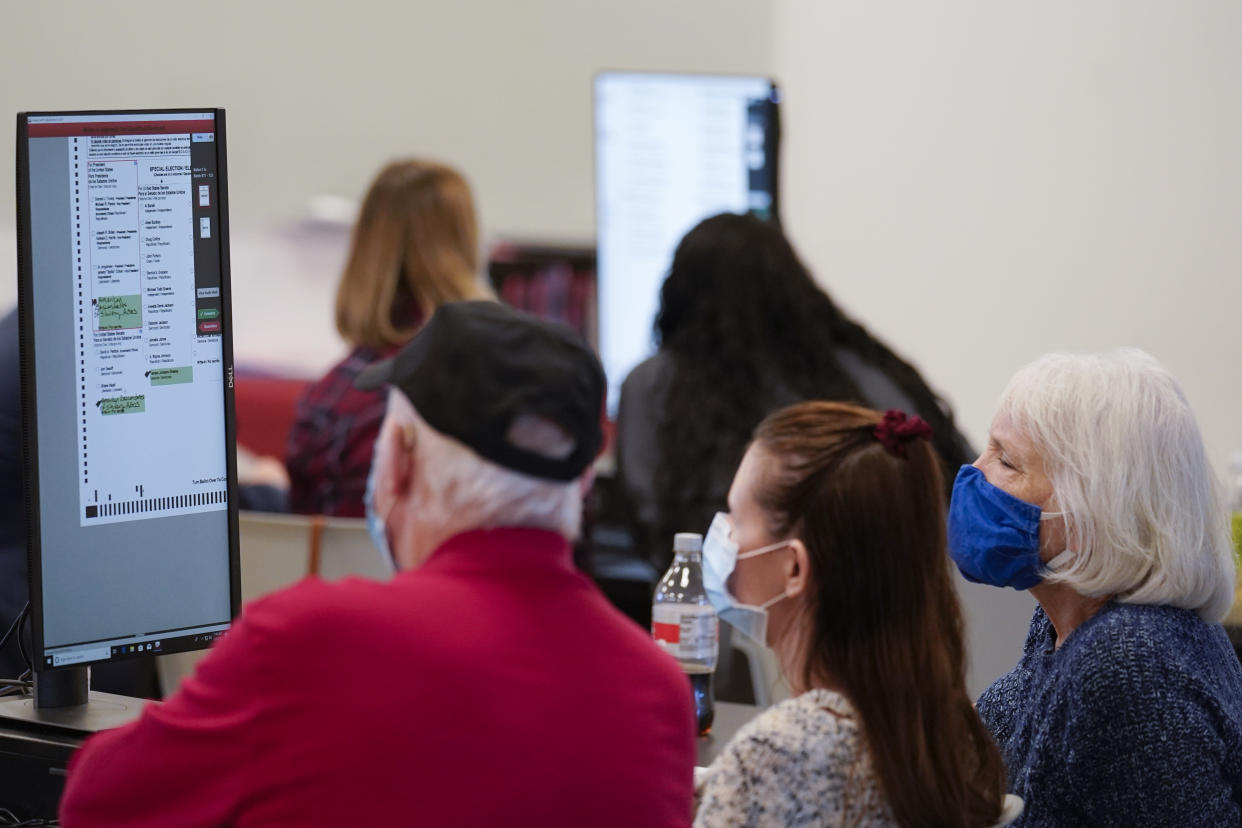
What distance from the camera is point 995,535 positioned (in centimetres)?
175

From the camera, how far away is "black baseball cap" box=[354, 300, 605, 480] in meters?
1.11

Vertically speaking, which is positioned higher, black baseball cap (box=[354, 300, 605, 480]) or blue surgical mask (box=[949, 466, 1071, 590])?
black baseball cap (box=[354, 300, 605, 480])

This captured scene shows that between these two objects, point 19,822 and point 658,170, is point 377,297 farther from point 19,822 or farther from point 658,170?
point 19,822

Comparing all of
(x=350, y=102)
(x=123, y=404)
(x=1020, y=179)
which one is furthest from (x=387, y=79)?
(x=123, y=404)

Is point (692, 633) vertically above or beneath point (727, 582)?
beneath

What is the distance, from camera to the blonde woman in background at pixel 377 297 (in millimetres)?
2883

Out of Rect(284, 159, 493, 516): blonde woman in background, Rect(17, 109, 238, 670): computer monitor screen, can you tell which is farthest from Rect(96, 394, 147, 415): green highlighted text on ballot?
Rect(284, 159, 493, 516): blonde woman in background

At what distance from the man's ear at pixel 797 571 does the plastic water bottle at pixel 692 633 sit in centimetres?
48

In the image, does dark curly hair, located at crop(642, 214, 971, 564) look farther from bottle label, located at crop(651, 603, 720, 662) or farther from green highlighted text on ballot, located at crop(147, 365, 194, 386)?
green highlighted text on ballot, located at crop(147, 365, 194, 386)

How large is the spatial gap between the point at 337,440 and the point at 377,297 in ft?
1.11

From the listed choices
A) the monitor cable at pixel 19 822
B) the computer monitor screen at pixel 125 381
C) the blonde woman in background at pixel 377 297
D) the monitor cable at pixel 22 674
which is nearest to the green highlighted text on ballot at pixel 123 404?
the computer monitor screen at pixel 125 381

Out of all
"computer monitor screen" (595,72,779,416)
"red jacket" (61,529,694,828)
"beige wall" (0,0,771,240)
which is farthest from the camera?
"beige wall" (0,0,771,240)

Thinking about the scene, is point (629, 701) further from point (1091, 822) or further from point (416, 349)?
point (1091, 822)

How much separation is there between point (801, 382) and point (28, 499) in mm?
1497
